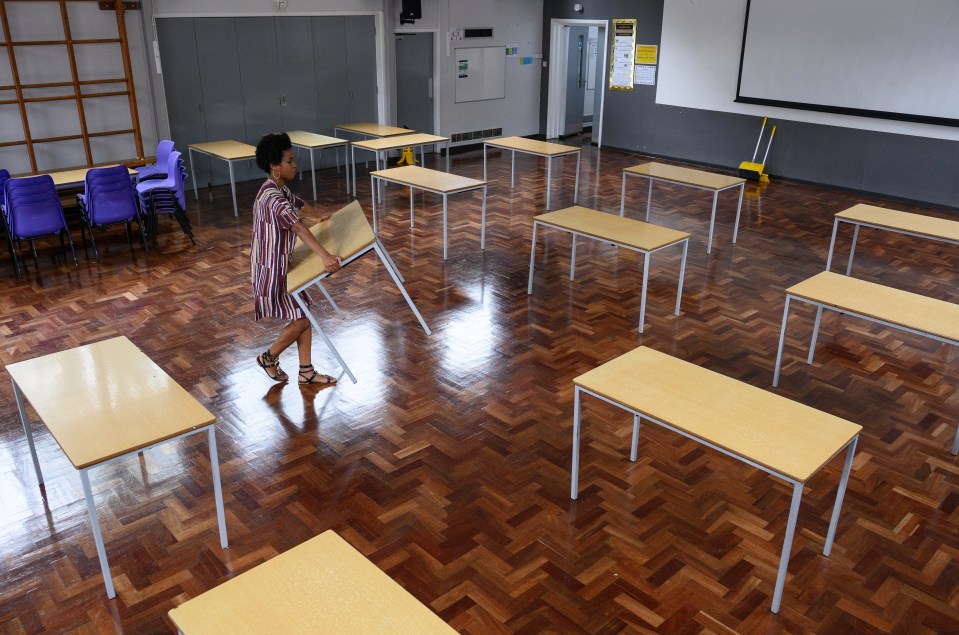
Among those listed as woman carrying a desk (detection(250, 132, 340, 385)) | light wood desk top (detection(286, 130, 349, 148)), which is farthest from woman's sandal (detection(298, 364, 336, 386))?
light wood desk top (detection(286, 130, 349, 148))

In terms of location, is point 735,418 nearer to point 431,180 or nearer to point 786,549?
point 786,549

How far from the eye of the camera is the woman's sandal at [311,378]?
497 cm

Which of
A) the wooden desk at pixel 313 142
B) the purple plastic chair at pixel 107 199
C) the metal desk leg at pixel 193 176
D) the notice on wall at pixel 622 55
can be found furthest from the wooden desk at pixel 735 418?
the notice on wall at pixel 622 55

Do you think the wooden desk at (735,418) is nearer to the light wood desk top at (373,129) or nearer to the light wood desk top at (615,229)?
the light wood desk top at (615,229)

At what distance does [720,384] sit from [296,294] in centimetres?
258

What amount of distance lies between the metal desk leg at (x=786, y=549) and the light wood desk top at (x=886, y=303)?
1816 millimetres

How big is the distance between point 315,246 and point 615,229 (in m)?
2.56

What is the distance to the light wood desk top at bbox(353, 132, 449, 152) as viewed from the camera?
9242 millimetres

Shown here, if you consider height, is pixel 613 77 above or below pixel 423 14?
below

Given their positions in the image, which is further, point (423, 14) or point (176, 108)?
point (423, 14)

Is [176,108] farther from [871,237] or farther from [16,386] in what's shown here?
[871,237]

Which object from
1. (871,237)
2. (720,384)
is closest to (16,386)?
(720,384)

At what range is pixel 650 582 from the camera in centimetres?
328

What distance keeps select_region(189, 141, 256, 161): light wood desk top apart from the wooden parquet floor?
1916 mm
